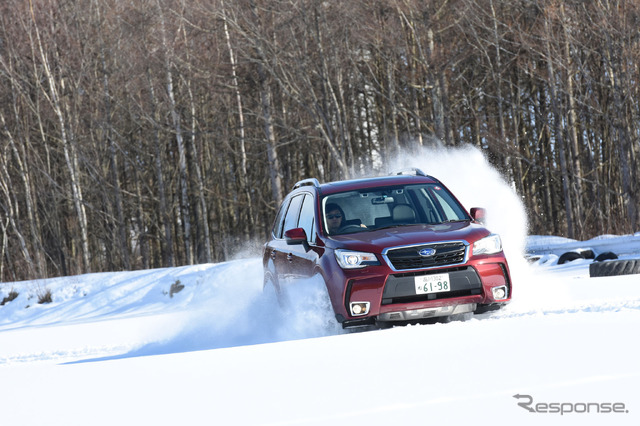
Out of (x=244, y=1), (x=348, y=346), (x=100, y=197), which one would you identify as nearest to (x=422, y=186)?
(x=348, y=346)

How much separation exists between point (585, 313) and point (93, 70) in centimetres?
2939

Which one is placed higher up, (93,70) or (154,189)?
(93,70)

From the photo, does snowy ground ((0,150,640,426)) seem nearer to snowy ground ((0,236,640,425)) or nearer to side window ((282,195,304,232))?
snowy ground ((0,236,640,425))

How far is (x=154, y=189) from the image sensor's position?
4316 cm

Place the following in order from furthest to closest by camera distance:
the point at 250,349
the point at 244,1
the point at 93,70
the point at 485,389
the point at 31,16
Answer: the point at 93,70, the point at 31,16, the point at 244,1, the point at 250,349, the point at 485,389

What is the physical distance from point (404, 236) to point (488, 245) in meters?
0.87

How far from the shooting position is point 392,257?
806 cm

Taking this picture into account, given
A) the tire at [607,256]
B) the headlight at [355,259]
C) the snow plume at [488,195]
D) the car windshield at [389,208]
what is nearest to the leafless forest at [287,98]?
the snow plume at [488,195]

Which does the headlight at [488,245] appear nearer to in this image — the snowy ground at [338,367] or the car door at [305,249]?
the snowy ground at [338,367]

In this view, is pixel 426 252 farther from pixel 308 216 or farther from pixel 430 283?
pixel 308 216

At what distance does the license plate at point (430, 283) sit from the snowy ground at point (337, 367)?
1.33 feet

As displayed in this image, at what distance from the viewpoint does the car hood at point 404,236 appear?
8172mm

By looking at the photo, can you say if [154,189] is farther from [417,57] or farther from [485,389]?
[485,389]

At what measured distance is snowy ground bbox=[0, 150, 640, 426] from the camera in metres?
5.19
